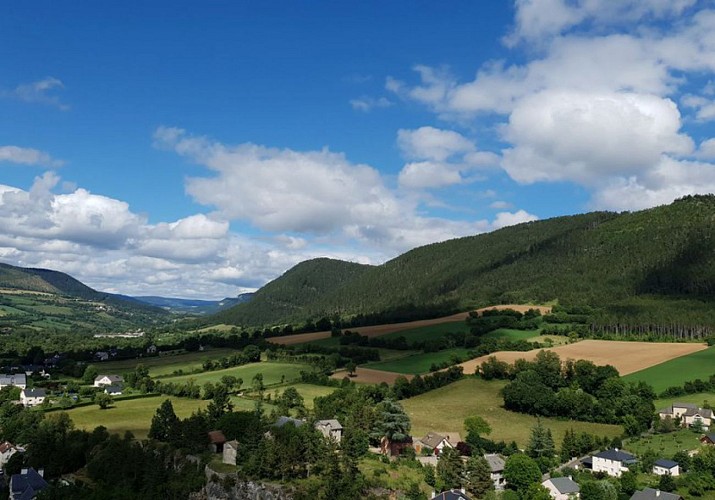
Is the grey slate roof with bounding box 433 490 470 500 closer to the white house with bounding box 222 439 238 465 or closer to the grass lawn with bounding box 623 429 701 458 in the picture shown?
the white house with bounding box 222 439 238 465

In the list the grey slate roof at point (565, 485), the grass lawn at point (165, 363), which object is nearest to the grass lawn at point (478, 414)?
the grey slate roof at point (565, 485)

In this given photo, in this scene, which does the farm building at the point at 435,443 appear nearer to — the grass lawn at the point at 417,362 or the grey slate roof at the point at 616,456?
the grey slate roof at the point at 616,456

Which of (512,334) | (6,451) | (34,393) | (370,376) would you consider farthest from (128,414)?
(512,334)

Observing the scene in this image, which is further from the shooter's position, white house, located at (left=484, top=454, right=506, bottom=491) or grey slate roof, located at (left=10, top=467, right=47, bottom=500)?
white house, located at (left=484, top=454, right=506, bottom=491)

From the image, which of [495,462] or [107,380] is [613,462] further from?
[107,380]

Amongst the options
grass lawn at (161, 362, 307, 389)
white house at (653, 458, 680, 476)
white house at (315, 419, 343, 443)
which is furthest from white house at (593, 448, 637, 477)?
grass lawn at (161, 362, 307, 389)
